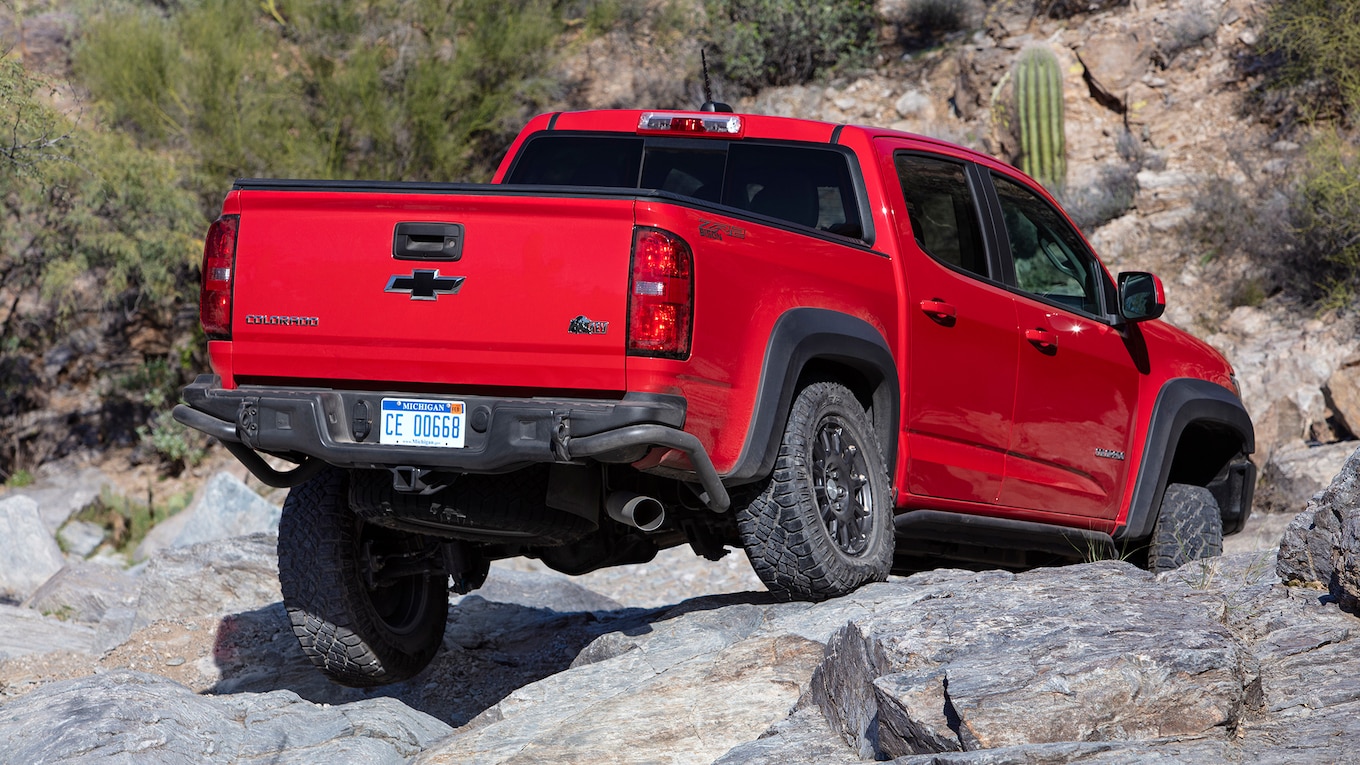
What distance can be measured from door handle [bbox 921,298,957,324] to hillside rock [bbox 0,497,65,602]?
815 cm

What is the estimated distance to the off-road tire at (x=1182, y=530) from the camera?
655 cm

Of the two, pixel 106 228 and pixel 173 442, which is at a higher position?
pixel 106 228

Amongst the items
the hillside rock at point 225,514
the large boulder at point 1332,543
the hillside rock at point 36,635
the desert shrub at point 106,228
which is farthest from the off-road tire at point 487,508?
the desert shrub at point 106,228

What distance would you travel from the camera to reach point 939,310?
17.2 ft

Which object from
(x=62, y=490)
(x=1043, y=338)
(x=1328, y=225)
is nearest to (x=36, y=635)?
(x=1043, y=338)

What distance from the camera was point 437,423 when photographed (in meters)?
4.14

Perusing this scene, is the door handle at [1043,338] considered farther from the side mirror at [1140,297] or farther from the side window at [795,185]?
the side window at [795,185]

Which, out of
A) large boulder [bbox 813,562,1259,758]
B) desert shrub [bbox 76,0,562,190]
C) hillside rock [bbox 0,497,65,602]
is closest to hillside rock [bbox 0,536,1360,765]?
large boulder [bbox 813,562,1259,758]

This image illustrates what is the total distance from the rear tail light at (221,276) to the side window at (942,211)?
2.53 metres

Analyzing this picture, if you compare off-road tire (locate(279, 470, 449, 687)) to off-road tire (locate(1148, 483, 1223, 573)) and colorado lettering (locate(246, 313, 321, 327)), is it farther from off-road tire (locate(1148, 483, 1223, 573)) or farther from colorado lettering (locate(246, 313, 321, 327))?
off-road tire (locate(1148, 483, 1223, 573))

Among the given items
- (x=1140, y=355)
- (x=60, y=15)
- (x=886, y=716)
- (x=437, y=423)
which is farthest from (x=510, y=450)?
(x=60, y=15)

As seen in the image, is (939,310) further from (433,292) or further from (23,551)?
(23,551)

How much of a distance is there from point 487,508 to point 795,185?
187 cm

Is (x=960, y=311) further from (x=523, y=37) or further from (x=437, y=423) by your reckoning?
(x=523, y=37)
